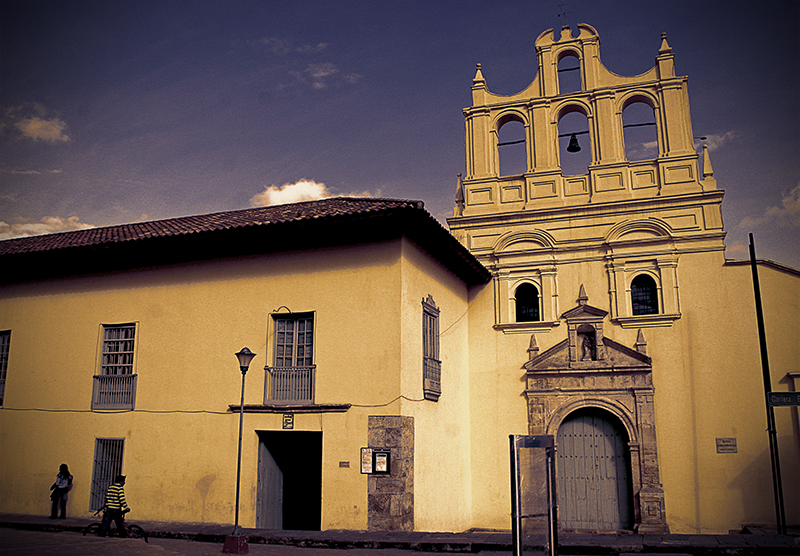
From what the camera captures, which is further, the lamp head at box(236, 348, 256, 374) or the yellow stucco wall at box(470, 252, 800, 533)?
the yellow stucco wall at box(470, 252, 800, 533)

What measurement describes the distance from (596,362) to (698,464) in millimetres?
2949

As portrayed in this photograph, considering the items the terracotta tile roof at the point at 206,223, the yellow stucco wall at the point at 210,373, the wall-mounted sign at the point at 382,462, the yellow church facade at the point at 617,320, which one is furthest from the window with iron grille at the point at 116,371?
the yellow church facade at the point at 617,320

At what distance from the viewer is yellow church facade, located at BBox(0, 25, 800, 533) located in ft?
41.3

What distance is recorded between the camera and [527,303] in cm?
1656

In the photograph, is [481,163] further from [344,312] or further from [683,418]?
[683,418]

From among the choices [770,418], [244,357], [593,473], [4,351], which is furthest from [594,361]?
[4,351]

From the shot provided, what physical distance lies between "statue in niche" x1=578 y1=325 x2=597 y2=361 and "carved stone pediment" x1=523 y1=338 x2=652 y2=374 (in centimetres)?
15

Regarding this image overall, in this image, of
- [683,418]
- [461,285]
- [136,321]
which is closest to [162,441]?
[136,321]

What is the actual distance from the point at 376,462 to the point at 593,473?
575cm

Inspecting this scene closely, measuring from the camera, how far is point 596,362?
15.4 m

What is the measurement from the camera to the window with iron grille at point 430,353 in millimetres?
13234

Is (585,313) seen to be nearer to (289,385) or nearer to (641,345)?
(641,345)

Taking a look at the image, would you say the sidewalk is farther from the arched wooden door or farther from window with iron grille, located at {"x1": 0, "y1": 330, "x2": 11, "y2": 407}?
window with iron grille, located at {"x1": 0, "y1": 330, "x2": 11, "y2": 407}

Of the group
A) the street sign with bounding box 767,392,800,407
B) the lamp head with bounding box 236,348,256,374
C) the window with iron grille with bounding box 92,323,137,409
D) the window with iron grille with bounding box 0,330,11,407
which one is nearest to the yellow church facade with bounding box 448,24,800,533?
the street sign with bounding box 767,392,800,407
